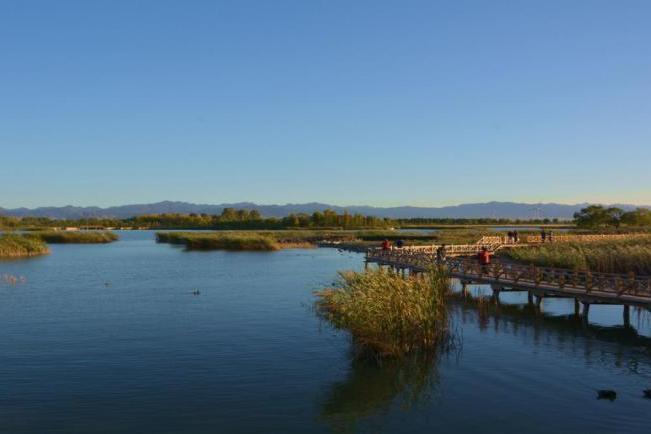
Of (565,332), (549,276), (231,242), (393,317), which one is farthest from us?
(231,242)

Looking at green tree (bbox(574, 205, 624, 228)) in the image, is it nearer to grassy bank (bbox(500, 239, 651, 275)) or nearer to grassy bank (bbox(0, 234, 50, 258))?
grassy bank (bbox(500, 239, 651, 275))

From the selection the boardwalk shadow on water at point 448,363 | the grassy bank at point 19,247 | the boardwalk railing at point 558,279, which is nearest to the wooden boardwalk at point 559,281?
the boardwalk railing at point 558,279

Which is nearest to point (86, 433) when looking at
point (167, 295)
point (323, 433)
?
point (323, 433)

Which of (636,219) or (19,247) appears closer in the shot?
(19,247)

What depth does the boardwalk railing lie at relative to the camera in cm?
2760

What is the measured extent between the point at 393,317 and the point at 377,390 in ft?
12.0

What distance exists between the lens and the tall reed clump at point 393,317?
840 inches

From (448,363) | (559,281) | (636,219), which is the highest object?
(636,219)

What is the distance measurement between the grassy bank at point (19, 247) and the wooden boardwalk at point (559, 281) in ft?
147

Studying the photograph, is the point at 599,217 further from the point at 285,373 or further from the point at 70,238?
the point at 285,373

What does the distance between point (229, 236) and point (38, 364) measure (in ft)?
225

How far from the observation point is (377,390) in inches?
723

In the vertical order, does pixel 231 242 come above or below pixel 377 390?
above

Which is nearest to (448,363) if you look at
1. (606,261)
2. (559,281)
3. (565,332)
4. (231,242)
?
(565,332)
